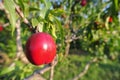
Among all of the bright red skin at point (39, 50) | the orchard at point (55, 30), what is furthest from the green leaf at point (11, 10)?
the bright red skin at point (39, 50)

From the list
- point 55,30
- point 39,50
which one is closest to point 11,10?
point 39,50

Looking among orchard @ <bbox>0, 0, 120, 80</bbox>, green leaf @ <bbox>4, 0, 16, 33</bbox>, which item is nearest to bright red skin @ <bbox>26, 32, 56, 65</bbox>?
orchard @ <bbox>0, 0, 120, 80</bbox>

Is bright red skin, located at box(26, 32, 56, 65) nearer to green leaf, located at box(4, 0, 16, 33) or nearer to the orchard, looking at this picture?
the orchard

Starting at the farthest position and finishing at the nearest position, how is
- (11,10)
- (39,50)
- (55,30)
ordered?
(55,30)
(39,50)
(11,10)

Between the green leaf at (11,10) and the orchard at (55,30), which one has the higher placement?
the green leaf at (11,10)

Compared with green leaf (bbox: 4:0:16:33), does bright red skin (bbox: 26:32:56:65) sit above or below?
below

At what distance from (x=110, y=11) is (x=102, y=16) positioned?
190 mm

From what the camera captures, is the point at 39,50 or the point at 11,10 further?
the point at 39,50

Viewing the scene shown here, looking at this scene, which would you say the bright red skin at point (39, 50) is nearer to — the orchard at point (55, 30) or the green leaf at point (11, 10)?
the orchard at point (55, 30)

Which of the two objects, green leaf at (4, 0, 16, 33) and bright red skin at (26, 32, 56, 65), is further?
bright red skin at (26, 32, 56, 65)

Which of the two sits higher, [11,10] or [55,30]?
[11,10]

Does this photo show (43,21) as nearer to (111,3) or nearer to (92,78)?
(111,3)

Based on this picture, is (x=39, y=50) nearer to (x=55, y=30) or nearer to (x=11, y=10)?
(x=11, y=10)

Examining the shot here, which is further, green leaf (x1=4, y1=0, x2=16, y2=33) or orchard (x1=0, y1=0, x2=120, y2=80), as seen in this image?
orchard (x1=0, y1=0, x2=120, y2=80)
